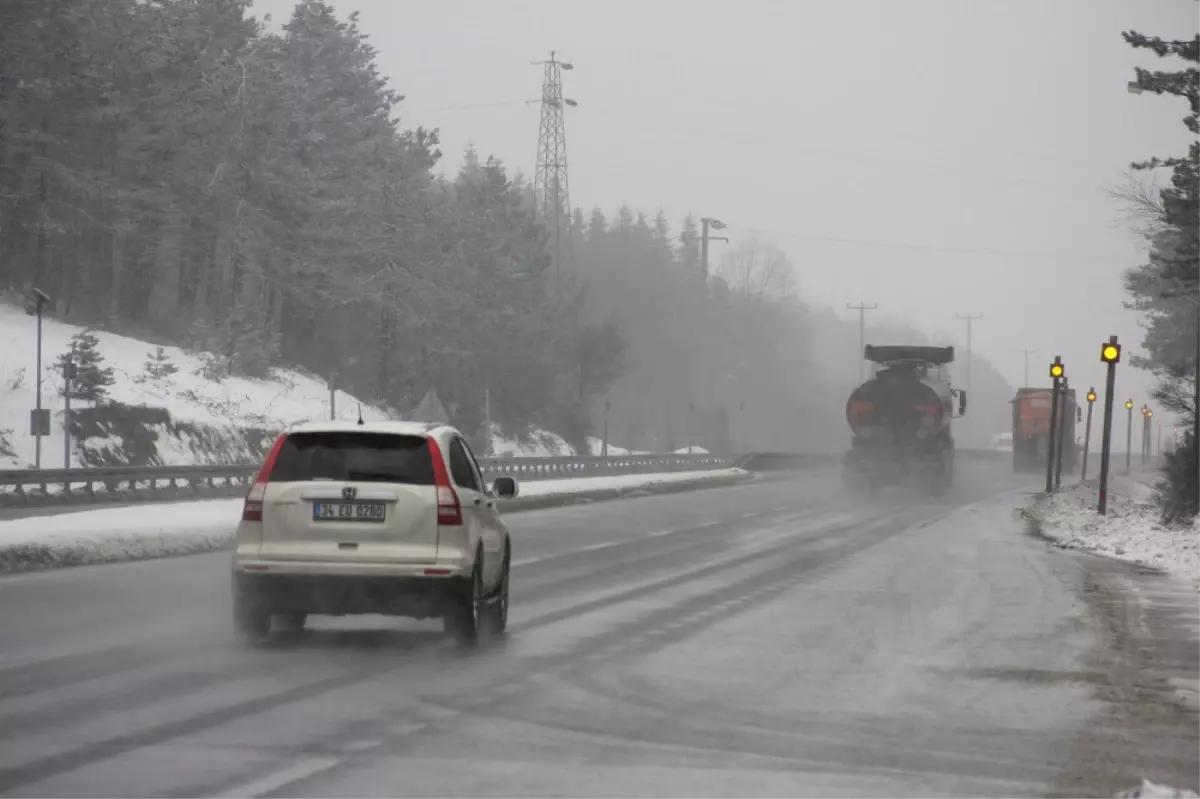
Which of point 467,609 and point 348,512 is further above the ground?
point 348,512

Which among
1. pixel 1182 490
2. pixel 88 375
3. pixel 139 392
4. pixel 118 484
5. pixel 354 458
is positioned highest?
pixel 88 375

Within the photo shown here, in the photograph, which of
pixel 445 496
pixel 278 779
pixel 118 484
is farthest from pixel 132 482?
pixel 278 779

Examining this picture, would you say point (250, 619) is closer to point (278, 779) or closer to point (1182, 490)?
point (278, 779)

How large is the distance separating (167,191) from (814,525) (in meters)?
43.5

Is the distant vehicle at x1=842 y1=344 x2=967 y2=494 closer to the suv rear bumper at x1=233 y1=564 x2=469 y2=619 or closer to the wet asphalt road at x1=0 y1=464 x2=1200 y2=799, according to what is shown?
the wet asphalt road at x1=0 y1=464 x2=1200 y2=799

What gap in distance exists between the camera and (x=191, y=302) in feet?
277

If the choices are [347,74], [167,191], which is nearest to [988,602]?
[167,191]

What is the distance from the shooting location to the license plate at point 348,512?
45.0 feet

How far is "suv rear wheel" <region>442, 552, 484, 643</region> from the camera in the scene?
13.8 m

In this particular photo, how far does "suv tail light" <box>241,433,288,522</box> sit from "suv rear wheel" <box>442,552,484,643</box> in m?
1.60

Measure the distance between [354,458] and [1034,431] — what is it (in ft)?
246

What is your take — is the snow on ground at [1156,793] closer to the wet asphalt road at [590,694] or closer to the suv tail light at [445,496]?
the wet asphalt road at [590,694]

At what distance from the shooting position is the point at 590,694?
11336 mm

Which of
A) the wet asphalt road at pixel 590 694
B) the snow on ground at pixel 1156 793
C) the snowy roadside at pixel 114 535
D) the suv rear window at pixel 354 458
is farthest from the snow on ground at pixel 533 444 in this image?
the snow on ground at pixel 1156 793
